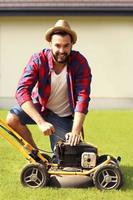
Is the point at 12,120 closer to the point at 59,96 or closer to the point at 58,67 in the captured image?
the point at 59,96

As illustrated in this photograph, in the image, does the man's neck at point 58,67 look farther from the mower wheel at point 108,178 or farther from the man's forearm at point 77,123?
the mower wheel at point 108,178

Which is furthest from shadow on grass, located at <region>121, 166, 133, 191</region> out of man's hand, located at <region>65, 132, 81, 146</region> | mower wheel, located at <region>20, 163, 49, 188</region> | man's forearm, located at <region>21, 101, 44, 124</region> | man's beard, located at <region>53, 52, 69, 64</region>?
man's beard, located at <region>53, 52, 69, 64</region>

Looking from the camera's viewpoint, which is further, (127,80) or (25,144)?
(127,80)

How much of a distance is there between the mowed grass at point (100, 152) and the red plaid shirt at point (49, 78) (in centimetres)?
85

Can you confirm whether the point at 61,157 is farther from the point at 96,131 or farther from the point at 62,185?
the point at 96,131

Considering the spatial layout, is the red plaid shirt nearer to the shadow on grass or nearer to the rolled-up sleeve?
the rolled-up sleeve

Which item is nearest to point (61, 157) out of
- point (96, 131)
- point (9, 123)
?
point (9, 123)

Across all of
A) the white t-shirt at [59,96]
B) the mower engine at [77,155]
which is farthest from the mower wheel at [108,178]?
the white t-shirt at [59,96]

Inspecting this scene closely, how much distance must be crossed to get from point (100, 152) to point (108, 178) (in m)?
2.41

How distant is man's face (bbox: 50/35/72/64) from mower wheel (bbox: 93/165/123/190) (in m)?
1.16

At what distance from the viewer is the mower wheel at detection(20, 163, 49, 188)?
545cm

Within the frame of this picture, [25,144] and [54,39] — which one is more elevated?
[54,39]

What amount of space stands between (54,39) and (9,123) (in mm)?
998

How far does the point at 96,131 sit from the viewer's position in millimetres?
10203
